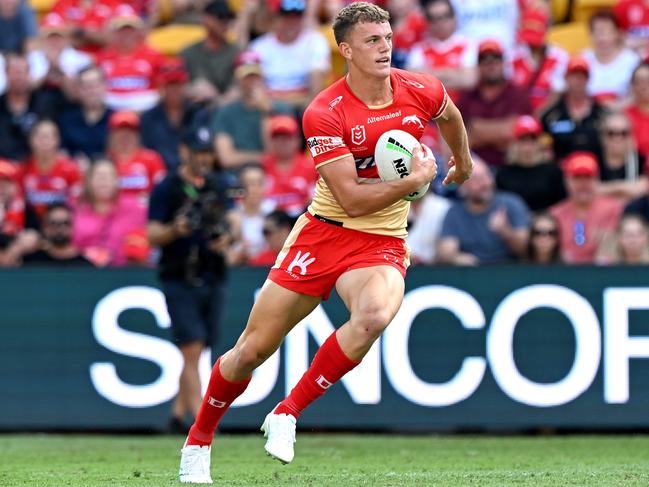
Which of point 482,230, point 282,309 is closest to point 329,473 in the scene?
point 282,309

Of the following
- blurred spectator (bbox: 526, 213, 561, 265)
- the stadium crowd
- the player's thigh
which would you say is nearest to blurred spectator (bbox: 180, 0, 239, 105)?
the stadium crowd

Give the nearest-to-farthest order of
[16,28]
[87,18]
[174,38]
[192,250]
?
[192,250]
[16,28]
[174,38]
[87,18]

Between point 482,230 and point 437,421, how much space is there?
2.00 metres

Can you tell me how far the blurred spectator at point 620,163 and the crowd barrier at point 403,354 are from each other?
69.3 inches

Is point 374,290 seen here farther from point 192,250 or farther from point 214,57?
point 214,57

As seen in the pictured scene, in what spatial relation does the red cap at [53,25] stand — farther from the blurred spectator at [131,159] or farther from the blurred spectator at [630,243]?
the blurred spectator at [630,243]

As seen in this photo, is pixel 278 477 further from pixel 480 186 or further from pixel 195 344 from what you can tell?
pixel 480 186

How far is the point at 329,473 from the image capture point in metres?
8.39

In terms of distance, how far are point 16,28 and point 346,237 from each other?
1014 centimetres

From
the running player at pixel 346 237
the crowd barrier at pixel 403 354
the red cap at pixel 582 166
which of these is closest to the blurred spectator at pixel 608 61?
the red cap at pixel 582 166

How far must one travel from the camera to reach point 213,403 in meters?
7.69

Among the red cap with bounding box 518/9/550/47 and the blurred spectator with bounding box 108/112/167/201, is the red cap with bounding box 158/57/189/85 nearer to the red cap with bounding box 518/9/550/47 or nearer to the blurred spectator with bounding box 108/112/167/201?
the blurred spectator with bounding box 108/112/167/201

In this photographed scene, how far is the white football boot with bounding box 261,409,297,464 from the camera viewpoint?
7078 millimetres

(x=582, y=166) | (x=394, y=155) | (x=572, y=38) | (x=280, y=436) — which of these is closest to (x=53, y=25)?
(x=572, y=38)
